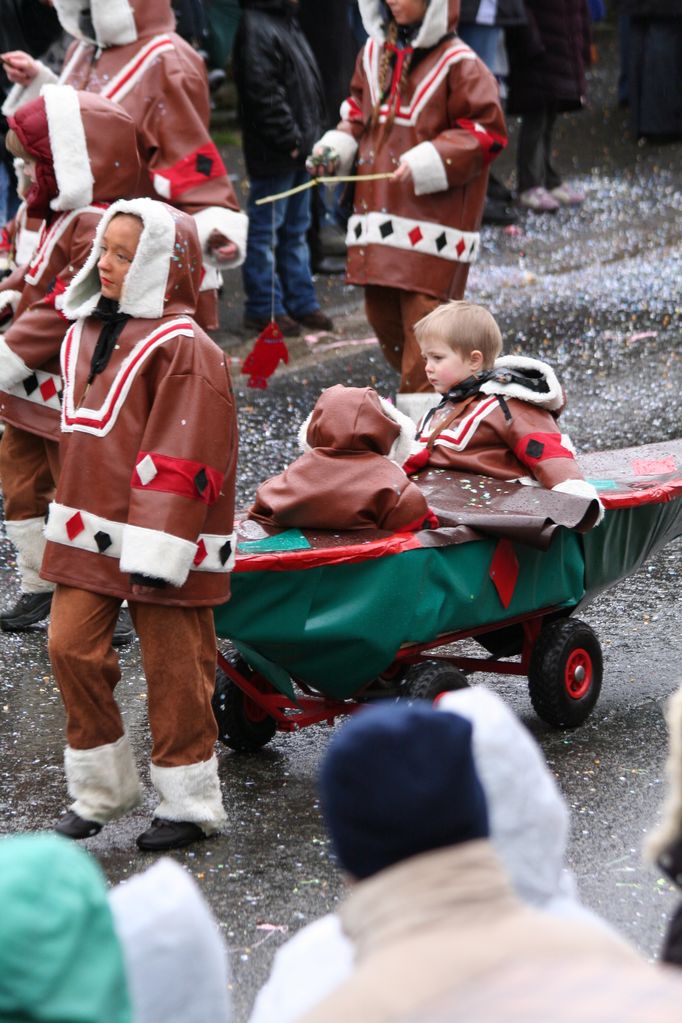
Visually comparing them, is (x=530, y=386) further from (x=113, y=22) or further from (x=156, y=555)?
(x=113, y=22)

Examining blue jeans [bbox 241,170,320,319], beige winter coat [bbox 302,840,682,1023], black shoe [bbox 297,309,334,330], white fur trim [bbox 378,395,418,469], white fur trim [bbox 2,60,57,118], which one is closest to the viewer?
beige winter coat [bbox 302,840,682,1023]

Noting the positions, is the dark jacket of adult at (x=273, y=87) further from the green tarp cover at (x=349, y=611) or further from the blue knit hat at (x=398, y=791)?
the blue knit hat at (x=398, y=791)

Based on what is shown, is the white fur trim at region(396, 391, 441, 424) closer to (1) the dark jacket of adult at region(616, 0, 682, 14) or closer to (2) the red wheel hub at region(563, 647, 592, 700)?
(2) the red wheel hub at region(563, 647, 592, 700)

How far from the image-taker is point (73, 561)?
4438mm

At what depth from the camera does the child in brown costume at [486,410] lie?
5254mm

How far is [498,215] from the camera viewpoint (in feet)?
39.7

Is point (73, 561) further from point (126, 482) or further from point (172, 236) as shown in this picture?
point (172, 236)

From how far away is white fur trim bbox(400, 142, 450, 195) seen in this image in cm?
705

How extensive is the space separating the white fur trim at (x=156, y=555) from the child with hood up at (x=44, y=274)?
1619 mm

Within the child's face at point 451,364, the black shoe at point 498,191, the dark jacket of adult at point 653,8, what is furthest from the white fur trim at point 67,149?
the dark jacket of adult at point 653,8

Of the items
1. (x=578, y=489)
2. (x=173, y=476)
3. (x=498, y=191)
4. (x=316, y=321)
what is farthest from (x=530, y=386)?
(x=498, y=191)

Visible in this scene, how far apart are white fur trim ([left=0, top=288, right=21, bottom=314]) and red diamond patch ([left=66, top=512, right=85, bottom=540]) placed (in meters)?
1.83

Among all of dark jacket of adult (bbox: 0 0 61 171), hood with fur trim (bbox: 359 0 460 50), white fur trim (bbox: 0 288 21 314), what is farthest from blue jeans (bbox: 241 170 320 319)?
white fur trim (bbox: 0 288 21 314)

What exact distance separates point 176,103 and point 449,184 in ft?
4.12
